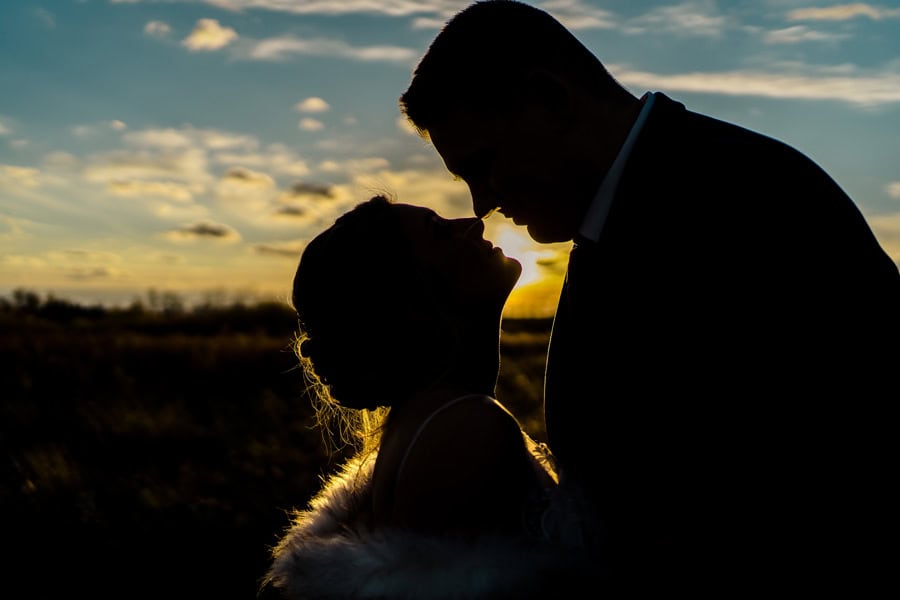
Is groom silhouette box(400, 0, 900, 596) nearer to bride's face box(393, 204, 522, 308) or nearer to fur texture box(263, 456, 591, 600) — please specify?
fur texture box(263, 456, 591, 600)

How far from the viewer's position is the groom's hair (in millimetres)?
2836

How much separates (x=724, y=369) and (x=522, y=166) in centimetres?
112

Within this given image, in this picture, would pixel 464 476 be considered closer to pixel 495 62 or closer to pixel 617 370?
pixel 617 370

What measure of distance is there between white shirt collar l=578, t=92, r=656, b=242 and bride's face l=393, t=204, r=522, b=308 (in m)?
0.37

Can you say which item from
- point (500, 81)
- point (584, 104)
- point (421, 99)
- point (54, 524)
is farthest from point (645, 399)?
point (54, 524)

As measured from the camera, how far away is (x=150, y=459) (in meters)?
7.32

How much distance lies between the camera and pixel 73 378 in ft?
32.6

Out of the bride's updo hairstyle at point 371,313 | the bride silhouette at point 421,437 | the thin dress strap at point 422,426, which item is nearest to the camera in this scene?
the bride silhouette at point 421,437

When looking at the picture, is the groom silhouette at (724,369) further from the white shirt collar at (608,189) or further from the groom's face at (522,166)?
the groom's face at (522,166)

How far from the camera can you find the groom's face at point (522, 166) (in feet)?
9.25

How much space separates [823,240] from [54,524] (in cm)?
553

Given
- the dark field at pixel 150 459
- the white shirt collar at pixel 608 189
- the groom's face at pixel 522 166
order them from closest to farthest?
the white shirt collar at pixel 608 189 → the groom's face at pixel 522 166 → the dark field at pixel 150 459

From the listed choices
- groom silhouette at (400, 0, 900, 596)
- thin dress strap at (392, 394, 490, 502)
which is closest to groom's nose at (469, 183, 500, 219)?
groom silhouette at (400, 0, 900, 596)

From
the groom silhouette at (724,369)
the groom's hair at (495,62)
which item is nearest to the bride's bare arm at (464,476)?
the groom silhouette at (724,369)
